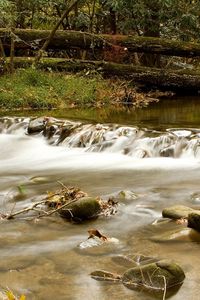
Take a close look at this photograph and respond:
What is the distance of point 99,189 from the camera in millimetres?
6277

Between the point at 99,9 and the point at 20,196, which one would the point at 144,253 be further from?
the point at 99,9

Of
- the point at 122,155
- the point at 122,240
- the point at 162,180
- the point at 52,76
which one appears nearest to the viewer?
the point at 122,240

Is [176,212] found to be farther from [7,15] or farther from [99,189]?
[7,15]

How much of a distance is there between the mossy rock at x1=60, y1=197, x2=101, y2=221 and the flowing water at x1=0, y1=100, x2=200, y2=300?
0.29ft

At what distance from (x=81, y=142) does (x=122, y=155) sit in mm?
1120

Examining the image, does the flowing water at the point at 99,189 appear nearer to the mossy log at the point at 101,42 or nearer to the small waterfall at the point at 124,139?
the small waterfall at the point at 124,139

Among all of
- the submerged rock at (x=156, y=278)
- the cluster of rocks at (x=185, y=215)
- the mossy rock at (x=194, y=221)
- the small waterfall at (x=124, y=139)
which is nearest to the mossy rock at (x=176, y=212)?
the cluster of rocks at (x=185, y=215)

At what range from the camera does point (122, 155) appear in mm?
8477

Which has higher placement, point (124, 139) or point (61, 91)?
point (61, 91)

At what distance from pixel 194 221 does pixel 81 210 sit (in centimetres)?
111

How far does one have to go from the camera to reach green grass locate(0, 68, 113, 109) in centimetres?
1326

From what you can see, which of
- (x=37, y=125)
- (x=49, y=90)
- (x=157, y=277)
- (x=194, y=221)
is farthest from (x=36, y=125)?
(x=157, y=277)

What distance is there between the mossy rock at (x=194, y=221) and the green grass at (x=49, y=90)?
9.40 metres

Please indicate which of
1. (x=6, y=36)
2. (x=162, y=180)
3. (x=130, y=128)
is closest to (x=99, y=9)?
(x=6, y=36)
